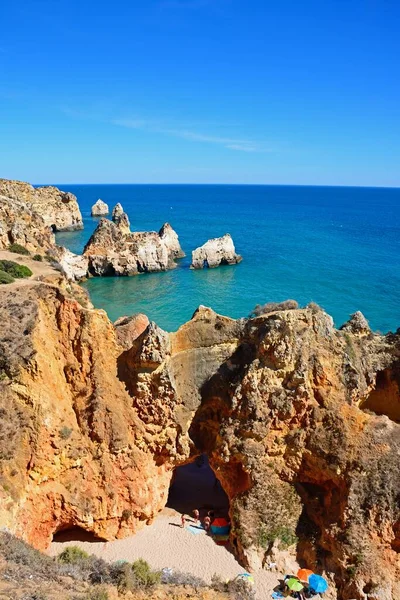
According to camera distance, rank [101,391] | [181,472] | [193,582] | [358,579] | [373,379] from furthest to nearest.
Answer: [181,472] < [373,379] < [101,391] < [358,579] < [193,582]

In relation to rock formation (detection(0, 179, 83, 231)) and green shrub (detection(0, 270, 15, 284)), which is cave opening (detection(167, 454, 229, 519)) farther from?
rock formation (detection(0, 179, 83, 231))

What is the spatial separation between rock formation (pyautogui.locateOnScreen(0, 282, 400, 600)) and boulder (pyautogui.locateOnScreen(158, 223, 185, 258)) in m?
58.0

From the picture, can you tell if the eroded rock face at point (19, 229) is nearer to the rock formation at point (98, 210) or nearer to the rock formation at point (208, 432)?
the rock formation at point (208, 432)

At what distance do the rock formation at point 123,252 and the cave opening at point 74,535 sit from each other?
52.3 metres

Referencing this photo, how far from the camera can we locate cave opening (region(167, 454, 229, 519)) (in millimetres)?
23250

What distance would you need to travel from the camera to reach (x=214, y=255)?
7681 cm

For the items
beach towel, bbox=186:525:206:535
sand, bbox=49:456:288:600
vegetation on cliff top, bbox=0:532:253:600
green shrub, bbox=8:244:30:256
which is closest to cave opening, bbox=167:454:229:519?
sand, bbox=49:456:288:600

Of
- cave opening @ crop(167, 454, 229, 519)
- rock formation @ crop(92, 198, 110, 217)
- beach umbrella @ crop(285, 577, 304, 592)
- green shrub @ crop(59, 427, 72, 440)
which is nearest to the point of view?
beach umbrella @ crop(285, 577, 304, 592)

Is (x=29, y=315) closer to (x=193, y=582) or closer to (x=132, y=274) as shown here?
(x=193, y=582)

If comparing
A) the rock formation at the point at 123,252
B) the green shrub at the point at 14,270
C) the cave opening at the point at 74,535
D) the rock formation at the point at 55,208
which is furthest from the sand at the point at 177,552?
the rock formation at the point at 55,208

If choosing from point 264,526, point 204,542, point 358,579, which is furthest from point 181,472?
point 358,579

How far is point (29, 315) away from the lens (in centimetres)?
2152

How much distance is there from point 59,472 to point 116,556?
4290mm

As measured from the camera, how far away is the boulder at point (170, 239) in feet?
261
